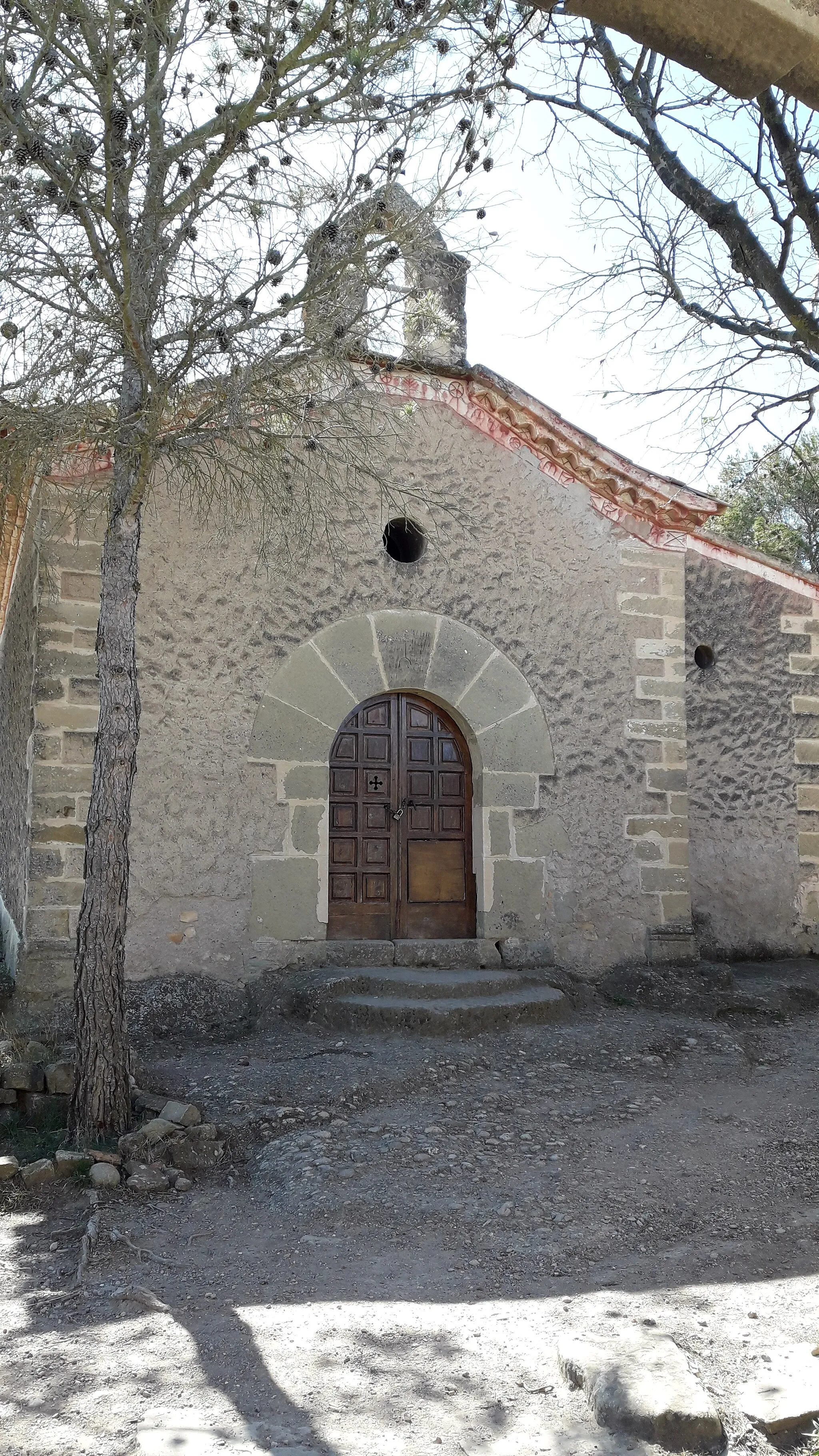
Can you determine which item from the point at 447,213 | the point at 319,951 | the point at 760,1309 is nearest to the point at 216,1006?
the point at 319,951

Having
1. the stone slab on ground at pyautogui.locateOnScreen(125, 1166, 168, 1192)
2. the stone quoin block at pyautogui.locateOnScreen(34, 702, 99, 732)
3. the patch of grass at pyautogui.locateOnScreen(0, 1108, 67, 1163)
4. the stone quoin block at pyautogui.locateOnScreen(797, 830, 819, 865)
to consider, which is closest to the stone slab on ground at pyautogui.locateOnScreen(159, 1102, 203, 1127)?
the stone slab on ground at pyautogui.locateOnScreen(125, 1166, 168, 1192)

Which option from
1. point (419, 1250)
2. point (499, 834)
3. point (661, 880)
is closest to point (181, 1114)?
point (419, 1250)

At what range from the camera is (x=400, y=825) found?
Answer: 22.7 feet

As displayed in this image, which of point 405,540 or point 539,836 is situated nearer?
point 539,836

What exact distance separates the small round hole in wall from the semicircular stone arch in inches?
16.4

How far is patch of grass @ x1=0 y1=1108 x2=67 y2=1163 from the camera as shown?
4.37m

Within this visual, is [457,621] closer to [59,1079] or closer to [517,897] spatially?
[517,897]

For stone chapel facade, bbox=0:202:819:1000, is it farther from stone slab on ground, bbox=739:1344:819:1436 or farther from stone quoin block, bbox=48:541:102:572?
stone slab on ground, bbox=739:1344:819:1436

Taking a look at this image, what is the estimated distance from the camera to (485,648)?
7070mm

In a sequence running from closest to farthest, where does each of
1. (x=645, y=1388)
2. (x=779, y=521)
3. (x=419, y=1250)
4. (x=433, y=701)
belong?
(x=645, y=1388) < (x=419, y=1250) < (x=433, y=701) < (x=779, y=521)

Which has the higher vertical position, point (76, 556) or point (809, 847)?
point (76, 556)

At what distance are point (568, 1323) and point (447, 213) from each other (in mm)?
4279

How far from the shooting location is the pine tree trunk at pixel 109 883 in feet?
14.5

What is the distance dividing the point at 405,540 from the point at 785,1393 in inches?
216
